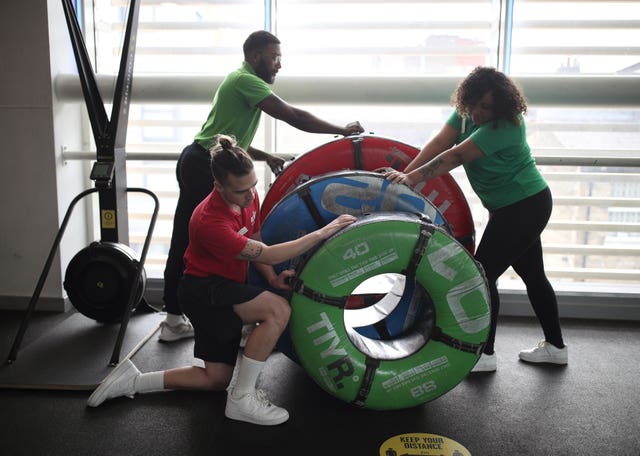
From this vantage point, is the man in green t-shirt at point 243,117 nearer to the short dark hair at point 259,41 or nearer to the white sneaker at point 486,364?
the short dark hair at point 259,41

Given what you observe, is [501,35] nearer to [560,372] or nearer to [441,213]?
[441,213]

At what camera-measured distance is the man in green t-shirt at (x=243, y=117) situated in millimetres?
3064

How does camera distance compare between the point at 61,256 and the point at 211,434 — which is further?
the point at 61,256

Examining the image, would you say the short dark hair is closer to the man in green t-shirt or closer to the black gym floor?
the man in green t-shirt

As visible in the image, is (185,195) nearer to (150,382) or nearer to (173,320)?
(173,320)

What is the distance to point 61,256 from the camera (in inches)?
151

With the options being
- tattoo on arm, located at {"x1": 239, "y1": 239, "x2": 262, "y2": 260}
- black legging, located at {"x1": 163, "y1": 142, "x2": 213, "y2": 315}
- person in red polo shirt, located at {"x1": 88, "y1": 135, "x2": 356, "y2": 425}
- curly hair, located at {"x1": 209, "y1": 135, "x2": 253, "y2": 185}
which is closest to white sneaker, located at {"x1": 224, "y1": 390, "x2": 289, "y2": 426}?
person in red polo shirt, located at {"x1": 88, "y1": 135, "x2": 356, "y2": 425}

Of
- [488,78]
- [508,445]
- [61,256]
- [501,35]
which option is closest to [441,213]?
[488,78]

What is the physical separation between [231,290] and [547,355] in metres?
1.72

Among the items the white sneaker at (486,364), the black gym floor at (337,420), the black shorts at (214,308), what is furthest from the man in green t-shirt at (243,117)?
the white sneaker at (486,364)

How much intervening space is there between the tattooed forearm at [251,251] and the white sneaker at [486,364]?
1337mm

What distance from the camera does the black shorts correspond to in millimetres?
2461

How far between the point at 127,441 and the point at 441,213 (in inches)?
64.6

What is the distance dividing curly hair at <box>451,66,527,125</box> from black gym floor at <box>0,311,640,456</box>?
1258 mm
